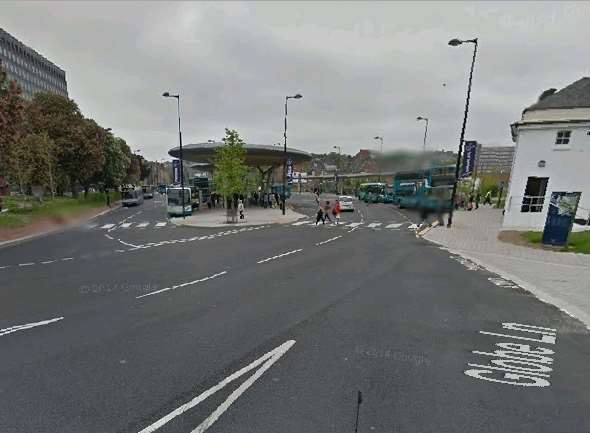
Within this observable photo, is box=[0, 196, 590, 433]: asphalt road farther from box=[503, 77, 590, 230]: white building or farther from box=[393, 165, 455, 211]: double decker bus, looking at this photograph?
box=[503, 77, 590, 230]: white building

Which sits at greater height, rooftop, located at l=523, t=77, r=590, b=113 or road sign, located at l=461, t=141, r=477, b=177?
rooftop, located at l=523, t=77, r=590, b=113

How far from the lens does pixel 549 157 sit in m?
17.5

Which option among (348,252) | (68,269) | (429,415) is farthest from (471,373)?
(68,269)

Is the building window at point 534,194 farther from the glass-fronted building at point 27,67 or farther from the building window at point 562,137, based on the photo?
the glass-fronted building at point 27,67

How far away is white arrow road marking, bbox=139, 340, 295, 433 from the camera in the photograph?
295 cm

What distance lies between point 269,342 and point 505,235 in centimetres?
1543

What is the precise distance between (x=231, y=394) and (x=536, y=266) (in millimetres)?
10440

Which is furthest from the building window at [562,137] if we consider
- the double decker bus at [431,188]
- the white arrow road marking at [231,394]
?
the white arrow road marking at [231,394]

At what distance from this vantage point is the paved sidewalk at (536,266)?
679 centimetres

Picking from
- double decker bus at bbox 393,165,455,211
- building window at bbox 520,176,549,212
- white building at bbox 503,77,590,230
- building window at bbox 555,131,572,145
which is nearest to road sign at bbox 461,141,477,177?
white building at bbox 503,77,590,230

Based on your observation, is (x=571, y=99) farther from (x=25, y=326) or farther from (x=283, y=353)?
(x=25, y=326)

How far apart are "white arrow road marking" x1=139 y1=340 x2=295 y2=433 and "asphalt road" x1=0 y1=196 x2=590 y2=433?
0.01 meters

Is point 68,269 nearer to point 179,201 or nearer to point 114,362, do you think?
point 114,362

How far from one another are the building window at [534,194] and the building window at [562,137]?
2088 millimetres
